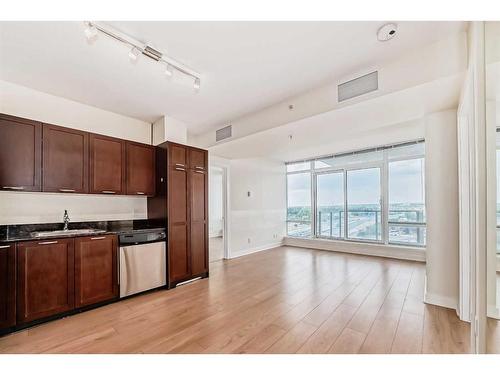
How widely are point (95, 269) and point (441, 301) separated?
408 cm

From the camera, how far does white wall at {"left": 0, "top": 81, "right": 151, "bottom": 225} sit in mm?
2627

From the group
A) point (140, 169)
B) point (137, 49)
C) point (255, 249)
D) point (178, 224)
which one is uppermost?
point (137, 49)

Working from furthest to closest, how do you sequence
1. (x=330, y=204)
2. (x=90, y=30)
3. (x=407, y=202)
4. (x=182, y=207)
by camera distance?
(x=330, y=204), (x=407, y=202), (x=182, y=207), (x=90, y=30)

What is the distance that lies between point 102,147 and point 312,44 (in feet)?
9.23

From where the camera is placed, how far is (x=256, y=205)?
6090 mm

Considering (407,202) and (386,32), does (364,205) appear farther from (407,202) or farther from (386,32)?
(386,32)

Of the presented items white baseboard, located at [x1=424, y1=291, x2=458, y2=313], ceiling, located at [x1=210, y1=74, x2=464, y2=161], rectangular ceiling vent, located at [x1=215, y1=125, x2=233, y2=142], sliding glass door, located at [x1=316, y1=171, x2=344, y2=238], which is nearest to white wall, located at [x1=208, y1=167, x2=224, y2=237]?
ceiling, located at [x1=210, y1=74, x2=464, y2=161]

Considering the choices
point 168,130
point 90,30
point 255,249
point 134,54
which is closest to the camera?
point 90,30

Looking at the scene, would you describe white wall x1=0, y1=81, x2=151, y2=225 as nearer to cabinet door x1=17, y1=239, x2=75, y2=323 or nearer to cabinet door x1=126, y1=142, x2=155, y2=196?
cabinet door x1=126, y1=142, x2=155, y2=196

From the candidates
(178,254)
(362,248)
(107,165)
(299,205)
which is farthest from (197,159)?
(362,248)

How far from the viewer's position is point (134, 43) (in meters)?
2.00

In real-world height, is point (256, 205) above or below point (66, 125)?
below

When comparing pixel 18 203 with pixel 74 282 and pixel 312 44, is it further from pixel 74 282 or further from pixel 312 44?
pixel 312 44
